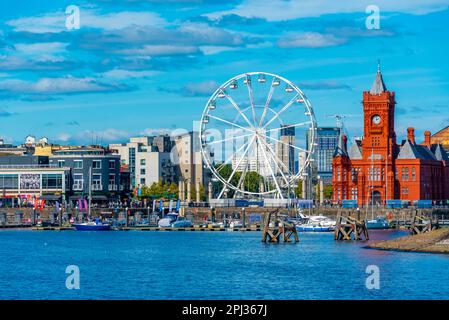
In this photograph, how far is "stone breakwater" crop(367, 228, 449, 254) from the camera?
121 metres

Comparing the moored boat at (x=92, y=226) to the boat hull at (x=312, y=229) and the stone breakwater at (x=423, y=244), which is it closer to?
the boat hull at (x=312, y=229)

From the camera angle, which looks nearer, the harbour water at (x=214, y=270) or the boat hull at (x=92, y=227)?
the harbour water at (x=214, y=270)

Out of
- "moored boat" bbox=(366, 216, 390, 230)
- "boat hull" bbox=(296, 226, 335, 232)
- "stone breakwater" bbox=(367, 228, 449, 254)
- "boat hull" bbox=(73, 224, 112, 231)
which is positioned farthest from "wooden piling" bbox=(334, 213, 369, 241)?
"boat hull" bbox=(73, 224, 112, 231)

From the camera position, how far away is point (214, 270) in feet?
351

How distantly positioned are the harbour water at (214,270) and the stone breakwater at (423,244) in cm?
235

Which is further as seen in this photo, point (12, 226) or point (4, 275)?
point (12, 226)

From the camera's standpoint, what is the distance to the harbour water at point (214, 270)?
8850cm

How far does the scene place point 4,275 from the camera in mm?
103500

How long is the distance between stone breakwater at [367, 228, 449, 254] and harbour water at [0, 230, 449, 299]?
2.35 metres

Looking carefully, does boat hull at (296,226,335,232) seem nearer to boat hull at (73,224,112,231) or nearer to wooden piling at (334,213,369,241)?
wooden piling at (334,213,369,241)

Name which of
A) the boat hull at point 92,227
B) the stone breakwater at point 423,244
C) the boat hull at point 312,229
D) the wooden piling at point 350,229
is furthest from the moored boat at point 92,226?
the stone breakwater at point 423,244
